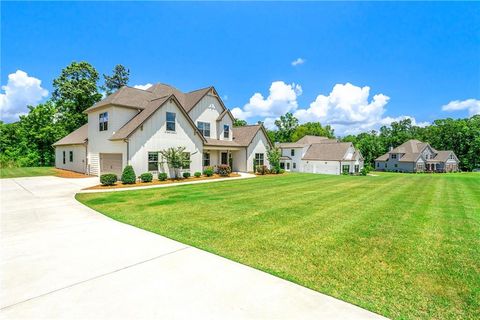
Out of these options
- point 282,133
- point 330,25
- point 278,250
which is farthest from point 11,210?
point 282,133

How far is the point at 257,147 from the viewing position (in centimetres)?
2862

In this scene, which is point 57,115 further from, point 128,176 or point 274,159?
point 274,159

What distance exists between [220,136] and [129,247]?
22157mm

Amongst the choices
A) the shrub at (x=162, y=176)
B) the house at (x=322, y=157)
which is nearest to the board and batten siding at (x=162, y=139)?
the shrub at (x=162, y=176)

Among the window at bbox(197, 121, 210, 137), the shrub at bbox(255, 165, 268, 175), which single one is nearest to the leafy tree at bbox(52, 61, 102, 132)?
the window at bbox(197, 121, 210, 137)

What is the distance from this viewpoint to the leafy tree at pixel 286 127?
247ft

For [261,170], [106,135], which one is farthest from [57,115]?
[261,170]

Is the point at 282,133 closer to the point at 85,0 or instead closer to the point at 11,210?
the point at 85,0

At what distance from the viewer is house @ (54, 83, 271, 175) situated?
61.3ft

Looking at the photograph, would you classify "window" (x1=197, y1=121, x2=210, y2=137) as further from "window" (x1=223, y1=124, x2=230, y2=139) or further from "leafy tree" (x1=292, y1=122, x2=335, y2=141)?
"leafy tree" (x1=292, y1=122, x2=335, y2=141)

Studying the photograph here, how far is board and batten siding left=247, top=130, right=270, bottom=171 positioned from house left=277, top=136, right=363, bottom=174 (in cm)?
1670

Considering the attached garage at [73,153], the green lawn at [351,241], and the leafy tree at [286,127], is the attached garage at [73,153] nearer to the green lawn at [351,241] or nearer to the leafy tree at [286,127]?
the green lawn at [351,241]

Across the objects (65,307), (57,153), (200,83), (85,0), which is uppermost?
(200,83)

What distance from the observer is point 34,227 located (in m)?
6.78
